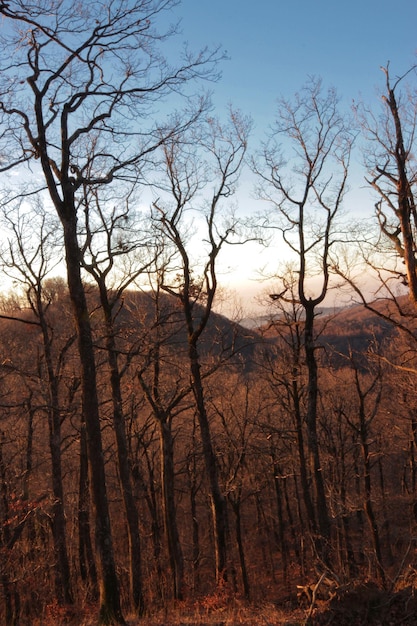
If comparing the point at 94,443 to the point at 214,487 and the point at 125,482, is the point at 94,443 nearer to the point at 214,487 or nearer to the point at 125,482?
the point at 125,482

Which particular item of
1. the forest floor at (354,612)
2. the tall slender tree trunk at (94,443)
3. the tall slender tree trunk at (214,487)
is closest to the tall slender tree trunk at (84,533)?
the tall slender tree trunk at (214,487)

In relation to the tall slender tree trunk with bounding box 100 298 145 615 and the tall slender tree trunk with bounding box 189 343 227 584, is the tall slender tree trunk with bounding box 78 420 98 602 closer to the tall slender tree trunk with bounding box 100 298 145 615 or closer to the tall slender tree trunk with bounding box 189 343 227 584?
the tall slender tree trunk with bounding box 100 298 145 615

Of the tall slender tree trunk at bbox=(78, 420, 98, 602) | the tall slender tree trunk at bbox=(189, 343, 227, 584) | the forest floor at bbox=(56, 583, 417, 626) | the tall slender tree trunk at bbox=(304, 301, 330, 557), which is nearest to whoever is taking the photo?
the forest floor at bbox=(56, 583, 417, 626)

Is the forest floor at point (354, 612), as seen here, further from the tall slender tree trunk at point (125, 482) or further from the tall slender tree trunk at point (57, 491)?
the tall slender tree trunk at point (57, 491)

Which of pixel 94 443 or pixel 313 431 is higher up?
pixel 94 443

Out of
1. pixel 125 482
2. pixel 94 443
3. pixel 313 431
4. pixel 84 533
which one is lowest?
pixel 84 533

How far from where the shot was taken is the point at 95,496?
Answer: 749cm

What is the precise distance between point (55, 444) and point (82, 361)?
784 cm

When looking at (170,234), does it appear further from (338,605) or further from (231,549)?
(231,549)

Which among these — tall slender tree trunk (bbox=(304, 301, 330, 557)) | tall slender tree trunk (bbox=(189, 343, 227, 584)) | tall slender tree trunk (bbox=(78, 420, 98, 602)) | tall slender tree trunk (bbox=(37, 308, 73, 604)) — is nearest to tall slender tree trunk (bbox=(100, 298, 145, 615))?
tall slender tree trunk (bbox=(189, 343, 227, 584))

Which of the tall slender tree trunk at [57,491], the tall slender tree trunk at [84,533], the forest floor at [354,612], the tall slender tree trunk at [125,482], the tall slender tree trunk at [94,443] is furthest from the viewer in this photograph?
the tall slender tree trunk at [84,533]

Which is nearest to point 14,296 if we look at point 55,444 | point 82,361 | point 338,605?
point 55,444

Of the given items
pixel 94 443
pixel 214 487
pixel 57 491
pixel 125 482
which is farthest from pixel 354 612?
pixel 57 491

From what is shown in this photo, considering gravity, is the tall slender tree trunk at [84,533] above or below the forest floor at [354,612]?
below
